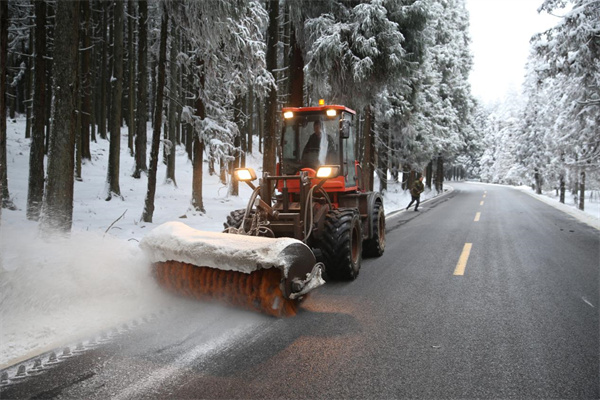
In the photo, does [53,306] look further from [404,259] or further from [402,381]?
[404,259]

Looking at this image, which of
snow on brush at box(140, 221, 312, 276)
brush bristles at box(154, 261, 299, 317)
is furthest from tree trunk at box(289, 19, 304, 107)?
brush bristles at box(154, 261, 299, 317)

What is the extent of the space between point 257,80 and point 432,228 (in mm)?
7186

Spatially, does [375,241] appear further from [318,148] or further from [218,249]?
[218,249]

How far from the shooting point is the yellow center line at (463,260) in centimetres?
711

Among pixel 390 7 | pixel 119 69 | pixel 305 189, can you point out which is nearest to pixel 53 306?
pixel 305 189

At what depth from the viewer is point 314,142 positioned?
757cm

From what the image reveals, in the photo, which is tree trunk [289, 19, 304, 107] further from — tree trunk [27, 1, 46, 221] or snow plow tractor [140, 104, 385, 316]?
tree trunk [27, 1, 46, 221]

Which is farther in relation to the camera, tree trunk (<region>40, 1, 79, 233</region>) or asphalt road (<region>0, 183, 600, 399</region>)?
tree trunk (<region>40, 1, 79, 233</region>)

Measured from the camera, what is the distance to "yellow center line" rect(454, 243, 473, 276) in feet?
23.3

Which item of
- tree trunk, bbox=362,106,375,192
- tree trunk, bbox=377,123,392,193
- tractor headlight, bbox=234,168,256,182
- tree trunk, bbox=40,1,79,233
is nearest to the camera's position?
tractor headlight, bbox=234,168,256,182

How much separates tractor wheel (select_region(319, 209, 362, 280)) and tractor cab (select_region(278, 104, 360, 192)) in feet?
3.85

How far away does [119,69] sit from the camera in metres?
19.0

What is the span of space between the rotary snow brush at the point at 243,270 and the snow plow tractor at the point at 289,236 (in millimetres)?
11

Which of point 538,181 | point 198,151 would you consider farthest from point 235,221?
point 538,181
